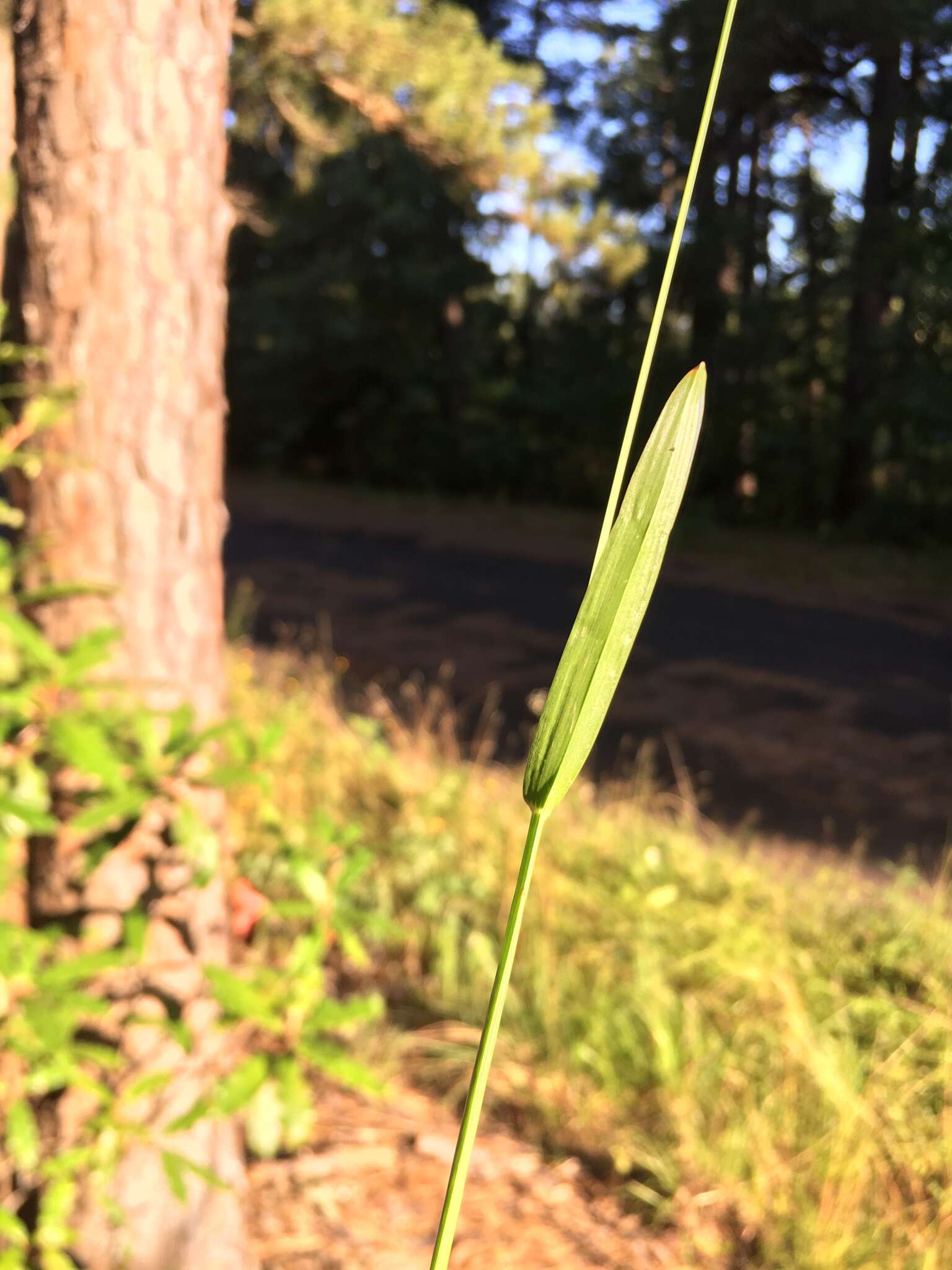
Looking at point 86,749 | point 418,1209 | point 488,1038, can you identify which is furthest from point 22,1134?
point 488,1038

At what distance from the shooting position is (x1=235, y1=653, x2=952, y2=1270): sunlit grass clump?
193 centimetres

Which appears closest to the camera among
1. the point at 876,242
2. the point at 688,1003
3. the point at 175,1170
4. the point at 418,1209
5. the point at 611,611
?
the point at 611,611

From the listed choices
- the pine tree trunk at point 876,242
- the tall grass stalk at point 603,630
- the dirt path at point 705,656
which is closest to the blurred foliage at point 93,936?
the pine tree trunk at point 876,242

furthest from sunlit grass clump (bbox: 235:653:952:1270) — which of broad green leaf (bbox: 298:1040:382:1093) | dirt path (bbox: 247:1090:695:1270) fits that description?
broad green leaf (bbox: 298:1040:382:1093)

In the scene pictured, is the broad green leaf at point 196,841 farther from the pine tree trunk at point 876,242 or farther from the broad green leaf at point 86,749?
the pine tree trunk at point 876,242

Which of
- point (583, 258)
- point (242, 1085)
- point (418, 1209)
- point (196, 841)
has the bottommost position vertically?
point (418, 1209)

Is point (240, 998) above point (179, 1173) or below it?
above

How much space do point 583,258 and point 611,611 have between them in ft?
31.2

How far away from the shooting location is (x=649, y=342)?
1.03 feet

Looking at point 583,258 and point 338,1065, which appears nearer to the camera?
point 338,1065

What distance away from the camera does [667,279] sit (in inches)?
12.6

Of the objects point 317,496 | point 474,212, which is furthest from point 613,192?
point 317,496

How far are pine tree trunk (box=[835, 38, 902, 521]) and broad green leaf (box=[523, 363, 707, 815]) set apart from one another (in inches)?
36.4

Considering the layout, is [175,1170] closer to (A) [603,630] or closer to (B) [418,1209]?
(B) [418,1209]
